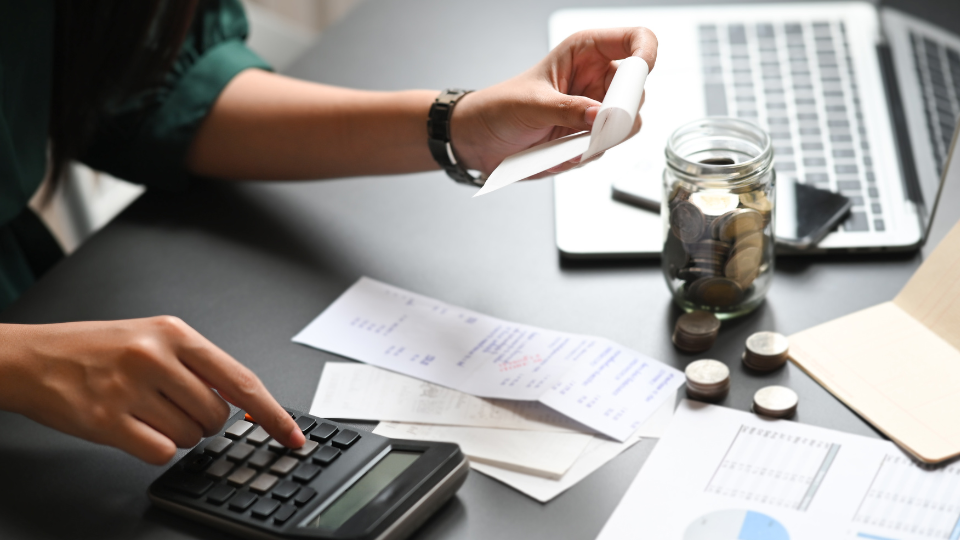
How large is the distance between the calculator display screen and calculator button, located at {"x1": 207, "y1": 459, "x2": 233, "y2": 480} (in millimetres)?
76

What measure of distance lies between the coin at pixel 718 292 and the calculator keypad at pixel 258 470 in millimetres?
285

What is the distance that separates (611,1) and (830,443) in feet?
2.60

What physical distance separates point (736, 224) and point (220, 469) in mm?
388

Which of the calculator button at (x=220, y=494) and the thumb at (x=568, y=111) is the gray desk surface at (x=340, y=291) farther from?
the thumb at (x=568, y=111)

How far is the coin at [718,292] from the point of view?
616 millimetres

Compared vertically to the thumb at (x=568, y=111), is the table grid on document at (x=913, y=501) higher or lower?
lower

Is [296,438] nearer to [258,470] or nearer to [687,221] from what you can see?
[258,470]

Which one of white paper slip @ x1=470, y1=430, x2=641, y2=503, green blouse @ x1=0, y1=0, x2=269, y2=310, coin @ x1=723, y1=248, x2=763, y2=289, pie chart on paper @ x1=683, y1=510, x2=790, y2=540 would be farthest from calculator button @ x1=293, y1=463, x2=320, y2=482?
green blouse @ x1=0, y1=0, x2=269, y2=310

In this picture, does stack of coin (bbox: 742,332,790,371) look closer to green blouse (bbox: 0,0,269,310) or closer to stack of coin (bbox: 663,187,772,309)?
stack of coin (bbox: 663,187,772,309)

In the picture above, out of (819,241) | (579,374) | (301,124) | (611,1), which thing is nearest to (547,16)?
(611,1)

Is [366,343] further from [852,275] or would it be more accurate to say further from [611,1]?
[611,1]

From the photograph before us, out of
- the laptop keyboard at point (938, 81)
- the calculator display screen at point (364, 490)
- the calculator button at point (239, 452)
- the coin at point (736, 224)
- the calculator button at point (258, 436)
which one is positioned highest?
the coin at point (736, 224)

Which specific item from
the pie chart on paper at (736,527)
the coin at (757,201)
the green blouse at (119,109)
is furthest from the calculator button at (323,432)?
the green blouse at (119,109)

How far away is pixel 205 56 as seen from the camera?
0.90 meters
